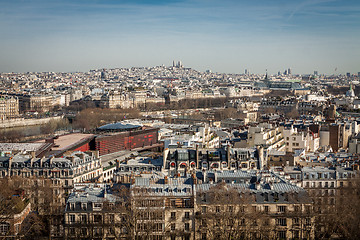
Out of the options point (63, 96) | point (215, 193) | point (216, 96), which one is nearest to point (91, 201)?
point (215, 193)

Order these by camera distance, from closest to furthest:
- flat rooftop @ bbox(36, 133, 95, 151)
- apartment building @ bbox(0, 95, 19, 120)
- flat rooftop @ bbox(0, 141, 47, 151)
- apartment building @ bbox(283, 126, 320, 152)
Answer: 1. flat rooftop @ bbox(0, 141, 47, 151)
2. flat rooftop @ bbox(36, 133, 95, 151)
3. apartment building @ bbox(283, 126, 320, 152)
4. apartment building @ bbox(0, 95, 19, 120)

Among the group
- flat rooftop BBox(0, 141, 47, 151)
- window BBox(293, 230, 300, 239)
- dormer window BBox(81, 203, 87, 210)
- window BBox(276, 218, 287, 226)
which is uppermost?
dormer window BBox(81, 203, 87, 210)

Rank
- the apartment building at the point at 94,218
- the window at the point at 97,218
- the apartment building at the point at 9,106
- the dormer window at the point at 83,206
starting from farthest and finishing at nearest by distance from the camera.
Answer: the apartment building at the point at 9,106
the dormer window at the point at 83,206
the window at the point at 97,218
the apartment building at the point at 94,218

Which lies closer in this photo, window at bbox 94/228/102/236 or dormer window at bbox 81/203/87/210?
window at bbox 94/228/102/236

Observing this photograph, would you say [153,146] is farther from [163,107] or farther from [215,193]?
[163,107]

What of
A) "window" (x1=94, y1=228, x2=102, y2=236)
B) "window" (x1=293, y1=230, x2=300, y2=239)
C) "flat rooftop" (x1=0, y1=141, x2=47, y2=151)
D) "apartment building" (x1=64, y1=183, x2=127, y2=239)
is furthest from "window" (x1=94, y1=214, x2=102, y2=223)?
"flat rooftop" (x1=0, y1=141, x2=47, y2=151)

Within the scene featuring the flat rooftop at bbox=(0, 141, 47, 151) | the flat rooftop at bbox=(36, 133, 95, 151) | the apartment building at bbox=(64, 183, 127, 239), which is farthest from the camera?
the flat rooftop at bbox=(36, 133, 95, 151)

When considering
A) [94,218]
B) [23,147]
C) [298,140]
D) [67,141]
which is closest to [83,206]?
[94,218]

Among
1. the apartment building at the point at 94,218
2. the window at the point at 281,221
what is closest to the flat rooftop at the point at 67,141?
the apartment building at the point at 94,218

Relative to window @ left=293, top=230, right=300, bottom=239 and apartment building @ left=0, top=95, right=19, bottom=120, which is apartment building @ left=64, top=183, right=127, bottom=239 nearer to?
window @ left=293, top=230, right=300, bottom=239

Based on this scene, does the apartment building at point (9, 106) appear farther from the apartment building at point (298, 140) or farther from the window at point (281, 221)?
the window at point (281, 221)

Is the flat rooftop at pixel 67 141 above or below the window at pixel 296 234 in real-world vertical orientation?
above
